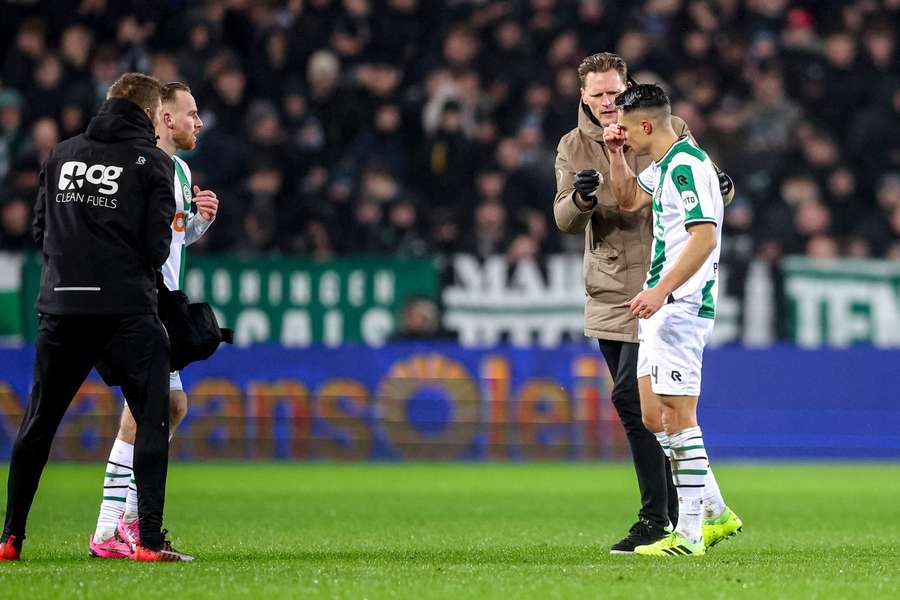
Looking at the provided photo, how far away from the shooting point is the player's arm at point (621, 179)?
7.31 m

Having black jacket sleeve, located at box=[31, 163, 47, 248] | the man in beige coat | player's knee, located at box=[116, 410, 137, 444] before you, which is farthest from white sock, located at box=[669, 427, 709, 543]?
black jacket sleeve, located at box=[31, 163, 47, 248]

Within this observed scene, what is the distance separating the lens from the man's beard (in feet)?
24.7

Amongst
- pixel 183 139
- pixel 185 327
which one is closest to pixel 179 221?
pixel 183 139

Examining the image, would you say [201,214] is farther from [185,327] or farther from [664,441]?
[664,441]

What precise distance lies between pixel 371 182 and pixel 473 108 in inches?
65.4

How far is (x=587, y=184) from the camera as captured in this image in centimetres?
730

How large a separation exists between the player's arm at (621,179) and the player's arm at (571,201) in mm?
138

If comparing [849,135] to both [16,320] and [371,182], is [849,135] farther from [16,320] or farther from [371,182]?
[16,320]

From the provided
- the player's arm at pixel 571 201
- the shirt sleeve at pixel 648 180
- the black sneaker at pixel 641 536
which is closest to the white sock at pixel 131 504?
the black sneaker at pixel 641 536

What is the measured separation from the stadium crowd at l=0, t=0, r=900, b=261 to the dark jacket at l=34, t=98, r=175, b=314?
28.7 feet

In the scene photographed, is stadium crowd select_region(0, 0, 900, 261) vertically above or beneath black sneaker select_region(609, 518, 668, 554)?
above

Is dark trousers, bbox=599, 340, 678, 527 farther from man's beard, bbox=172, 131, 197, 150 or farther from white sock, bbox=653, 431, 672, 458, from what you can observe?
man's beard, bbox=172, 131, 197, 150

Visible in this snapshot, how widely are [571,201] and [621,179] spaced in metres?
0.26

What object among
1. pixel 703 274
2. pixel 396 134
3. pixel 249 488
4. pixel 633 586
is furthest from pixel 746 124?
pixel 633 586
